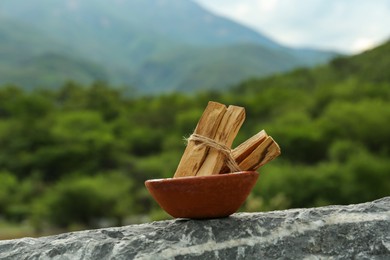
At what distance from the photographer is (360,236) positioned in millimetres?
2719

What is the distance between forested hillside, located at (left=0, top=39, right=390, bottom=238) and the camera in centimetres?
2825

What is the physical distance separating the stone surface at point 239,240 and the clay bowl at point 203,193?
0.22 ft

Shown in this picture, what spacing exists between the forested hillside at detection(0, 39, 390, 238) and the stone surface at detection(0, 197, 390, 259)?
13662mm

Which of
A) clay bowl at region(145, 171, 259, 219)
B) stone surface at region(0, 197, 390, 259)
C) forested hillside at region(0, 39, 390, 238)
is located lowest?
forested hillside at region(0, 39, 390, 238)

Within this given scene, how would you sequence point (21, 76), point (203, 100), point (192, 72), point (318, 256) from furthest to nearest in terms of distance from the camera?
point (192, 72)
point (21, 76)
point (203, 100)
point (318, 256)

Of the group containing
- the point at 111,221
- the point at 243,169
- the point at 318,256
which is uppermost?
the point at 243,169

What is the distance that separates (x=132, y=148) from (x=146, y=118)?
6863 mm

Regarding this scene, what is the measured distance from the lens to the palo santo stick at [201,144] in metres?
2.79

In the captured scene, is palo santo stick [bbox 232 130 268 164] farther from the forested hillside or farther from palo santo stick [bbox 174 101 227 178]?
the forested hillside

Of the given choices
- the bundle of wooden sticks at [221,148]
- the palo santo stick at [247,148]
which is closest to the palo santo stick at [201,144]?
the bundle of wooden sticks at [221,148]

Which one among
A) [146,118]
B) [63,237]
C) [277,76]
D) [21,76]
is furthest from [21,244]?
[21,76]

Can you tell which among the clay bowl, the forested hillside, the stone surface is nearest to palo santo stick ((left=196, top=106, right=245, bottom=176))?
the clay bowl

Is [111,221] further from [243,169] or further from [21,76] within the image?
[21,76]

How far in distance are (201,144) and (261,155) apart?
25 cm
